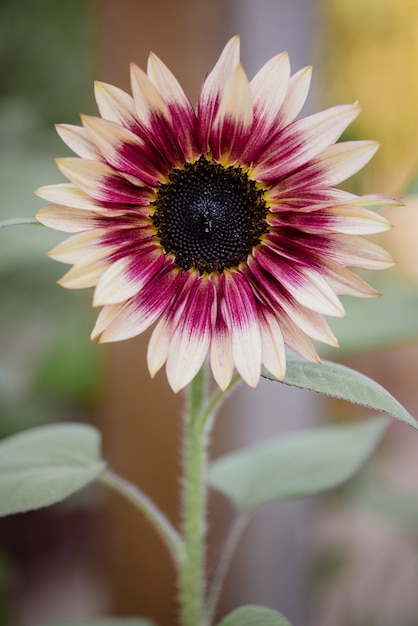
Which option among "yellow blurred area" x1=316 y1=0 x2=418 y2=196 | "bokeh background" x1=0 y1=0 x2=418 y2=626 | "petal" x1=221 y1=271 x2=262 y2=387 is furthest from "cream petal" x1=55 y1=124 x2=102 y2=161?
"yellow blurred area" x1=316 y1=0 x2=418 y2=196

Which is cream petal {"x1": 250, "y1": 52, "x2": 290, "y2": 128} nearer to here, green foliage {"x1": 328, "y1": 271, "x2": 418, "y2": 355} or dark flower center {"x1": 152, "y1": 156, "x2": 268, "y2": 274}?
dark flower center {"x1": 152, "y1": 156, "x2": 268, "y2": 274}

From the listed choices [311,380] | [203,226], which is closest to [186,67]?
[203,226]

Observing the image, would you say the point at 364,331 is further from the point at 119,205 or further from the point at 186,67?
the point at 186,67

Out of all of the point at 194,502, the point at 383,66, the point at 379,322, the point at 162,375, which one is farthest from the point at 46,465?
the point at 383,66

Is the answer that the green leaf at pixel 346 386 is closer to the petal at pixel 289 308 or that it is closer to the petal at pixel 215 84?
the petal at pixel 289 308

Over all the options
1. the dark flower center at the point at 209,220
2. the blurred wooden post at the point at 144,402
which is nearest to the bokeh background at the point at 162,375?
the blurred wooden post at the point at 144,402

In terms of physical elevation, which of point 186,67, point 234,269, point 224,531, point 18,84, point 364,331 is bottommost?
point 224,531
